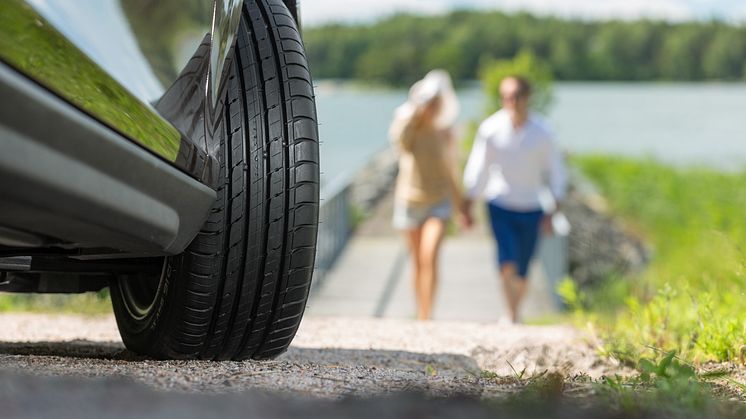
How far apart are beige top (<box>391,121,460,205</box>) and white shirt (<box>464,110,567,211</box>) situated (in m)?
0.18

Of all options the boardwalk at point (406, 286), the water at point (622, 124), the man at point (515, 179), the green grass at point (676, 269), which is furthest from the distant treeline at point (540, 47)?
the man at point (515, 179)

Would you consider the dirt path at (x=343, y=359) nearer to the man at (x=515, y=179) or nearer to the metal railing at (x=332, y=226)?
the man at (x=515, y=179)

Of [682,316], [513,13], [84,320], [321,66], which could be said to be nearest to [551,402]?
Result: [682,316]

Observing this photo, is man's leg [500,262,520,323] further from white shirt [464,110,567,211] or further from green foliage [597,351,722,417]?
green foliage [597,351,722,417]

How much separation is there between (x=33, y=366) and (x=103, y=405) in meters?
0.85

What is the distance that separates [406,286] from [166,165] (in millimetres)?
9009

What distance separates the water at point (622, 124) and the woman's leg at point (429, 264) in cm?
859

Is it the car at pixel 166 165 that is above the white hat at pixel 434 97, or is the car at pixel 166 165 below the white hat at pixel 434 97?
below

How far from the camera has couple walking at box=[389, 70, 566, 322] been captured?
8.05 meters

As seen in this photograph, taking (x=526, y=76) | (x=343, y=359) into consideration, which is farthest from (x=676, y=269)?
(x=526, y=76)

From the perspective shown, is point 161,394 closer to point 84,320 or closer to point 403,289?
point 84,320

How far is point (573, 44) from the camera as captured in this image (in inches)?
2341

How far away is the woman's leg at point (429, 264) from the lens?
8.17m

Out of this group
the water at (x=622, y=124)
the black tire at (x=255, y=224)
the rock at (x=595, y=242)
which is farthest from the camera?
the water at (x=622, y=124)
